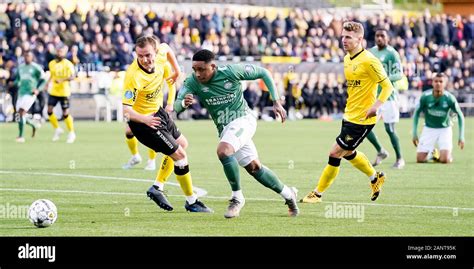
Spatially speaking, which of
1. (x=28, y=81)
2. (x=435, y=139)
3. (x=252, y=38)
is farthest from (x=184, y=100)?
(x=252, y=38)

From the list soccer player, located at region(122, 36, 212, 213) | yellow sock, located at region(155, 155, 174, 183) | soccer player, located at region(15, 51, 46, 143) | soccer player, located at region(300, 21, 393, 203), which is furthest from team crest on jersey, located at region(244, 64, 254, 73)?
soccer player, located at region(15, 51, 46, 143)

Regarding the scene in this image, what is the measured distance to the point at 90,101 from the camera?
134 ft

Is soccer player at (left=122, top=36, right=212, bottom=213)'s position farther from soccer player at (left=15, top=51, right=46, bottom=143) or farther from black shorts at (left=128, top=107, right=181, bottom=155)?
soccer player at (left=15, top=51, right=46, bottom=143)

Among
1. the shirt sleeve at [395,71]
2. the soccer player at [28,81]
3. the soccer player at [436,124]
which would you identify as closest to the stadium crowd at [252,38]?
the soccer player at [28,81]

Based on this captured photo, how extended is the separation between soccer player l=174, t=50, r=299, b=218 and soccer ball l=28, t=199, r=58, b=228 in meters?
2.10

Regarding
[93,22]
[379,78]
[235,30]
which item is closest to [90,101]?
[93,22]

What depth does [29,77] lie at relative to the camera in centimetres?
2914

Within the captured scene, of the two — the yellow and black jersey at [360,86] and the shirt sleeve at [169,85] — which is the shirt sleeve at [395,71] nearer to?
the shirt sleeve at [169,85]

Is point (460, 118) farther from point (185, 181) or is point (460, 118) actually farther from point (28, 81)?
point (28, 81)

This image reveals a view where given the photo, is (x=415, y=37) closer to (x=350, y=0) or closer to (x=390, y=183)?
(x=350, y=0)

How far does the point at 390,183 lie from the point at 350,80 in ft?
10.9

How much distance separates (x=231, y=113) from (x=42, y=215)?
9.10 feet
